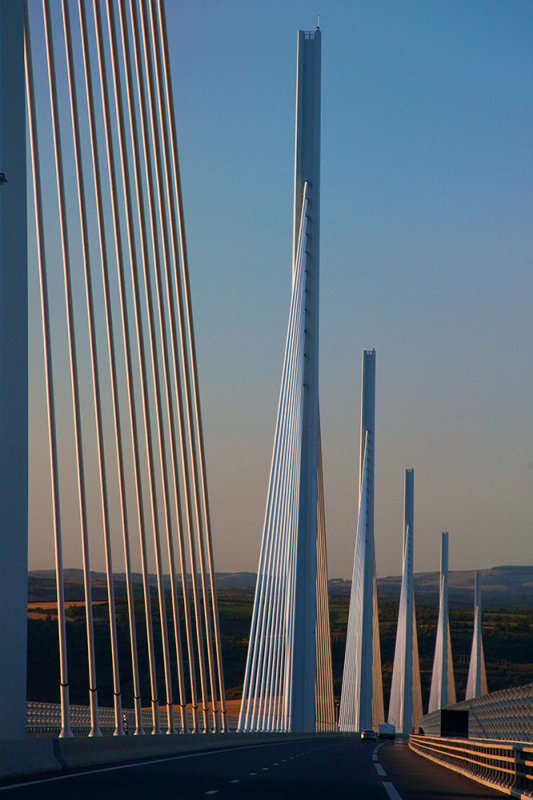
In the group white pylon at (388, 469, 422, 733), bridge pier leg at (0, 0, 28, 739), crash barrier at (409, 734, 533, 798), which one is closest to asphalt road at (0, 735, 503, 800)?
crash barrier at (409, 734, 533, 798)

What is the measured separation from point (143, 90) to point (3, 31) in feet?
27.1

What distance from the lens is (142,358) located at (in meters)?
24.9

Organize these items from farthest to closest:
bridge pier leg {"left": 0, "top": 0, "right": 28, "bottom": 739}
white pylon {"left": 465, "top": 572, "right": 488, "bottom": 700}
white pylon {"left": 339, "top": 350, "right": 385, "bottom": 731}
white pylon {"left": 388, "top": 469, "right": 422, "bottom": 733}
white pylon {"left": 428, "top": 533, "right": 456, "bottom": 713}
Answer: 1. white pylon {"left": 465, "top": 572, "right": 488, "bottom": 700}
2. white pylon {"left": 428, "top": 533, "right": 456, "bottom": 713}
3. white pylon {"left": 388, "top": 469, "right": 422, "bottom": 733}
4. white pylon {"left": 339, "top": 350, "right": 385, "bottom": 731}
5. bridge pier leg {"left": 0, "top": 0, "right": 28, "bottom": 739}

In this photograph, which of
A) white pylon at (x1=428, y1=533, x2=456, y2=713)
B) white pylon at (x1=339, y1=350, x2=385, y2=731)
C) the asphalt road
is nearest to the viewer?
the asphalt road

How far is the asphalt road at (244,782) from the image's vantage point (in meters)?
14.8

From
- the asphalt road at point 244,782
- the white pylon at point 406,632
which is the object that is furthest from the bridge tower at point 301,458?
the white pylon at point 406,632

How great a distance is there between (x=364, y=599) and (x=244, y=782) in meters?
51.6

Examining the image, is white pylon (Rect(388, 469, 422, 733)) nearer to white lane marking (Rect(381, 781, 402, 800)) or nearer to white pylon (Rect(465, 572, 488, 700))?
white pylon (Rect(465, 572, 488, 700))

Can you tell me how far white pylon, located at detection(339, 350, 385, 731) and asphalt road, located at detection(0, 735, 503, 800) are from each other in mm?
41990

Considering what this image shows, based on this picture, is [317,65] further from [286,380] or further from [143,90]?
[143,90]


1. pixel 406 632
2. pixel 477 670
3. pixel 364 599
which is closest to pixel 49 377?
pixel 364 599

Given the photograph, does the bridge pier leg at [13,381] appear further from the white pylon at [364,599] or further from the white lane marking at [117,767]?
the white pylon at [364,599]

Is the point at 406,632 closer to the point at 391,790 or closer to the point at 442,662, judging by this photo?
the point at 442,662

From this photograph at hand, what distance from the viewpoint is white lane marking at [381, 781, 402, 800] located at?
16491mm
